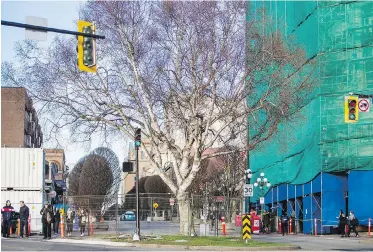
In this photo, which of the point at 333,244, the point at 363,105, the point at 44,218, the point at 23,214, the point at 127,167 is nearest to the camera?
the point at 363,105

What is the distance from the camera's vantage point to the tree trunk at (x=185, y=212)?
34.6 metres

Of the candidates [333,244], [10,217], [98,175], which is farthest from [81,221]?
[98,175]

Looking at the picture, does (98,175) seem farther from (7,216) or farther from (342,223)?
(7,216)

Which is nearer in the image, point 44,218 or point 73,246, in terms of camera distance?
point 73,246

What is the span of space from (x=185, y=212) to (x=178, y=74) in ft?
21.4

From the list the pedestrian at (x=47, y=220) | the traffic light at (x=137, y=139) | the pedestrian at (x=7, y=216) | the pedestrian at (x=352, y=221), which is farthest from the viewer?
the pedestrian at (x=352, y=221)

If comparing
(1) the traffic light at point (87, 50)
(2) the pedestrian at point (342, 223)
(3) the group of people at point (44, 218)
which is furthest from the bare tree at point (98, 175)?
(1) the traffic light at point (87, 50)

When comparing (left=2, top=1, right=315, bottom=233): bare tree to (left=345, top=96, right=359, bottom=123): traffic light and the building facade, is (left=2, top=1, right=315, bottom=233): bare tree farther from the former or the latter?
the building facade

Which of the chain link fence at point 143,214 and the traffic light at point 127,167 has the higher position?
the traffic light at point 127,167

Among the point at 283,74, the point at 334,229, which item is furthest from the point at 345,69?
the point at 283,74

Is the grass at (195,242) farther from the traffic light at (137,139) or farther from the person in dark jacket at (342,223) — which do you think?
the person in dark jacket at (342,223)

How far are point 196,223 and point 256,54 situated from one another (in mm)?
11390

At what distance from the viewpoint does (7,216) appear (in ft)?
111

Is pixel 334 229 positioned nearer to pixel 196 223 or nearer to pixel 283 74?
pixel 196 223
